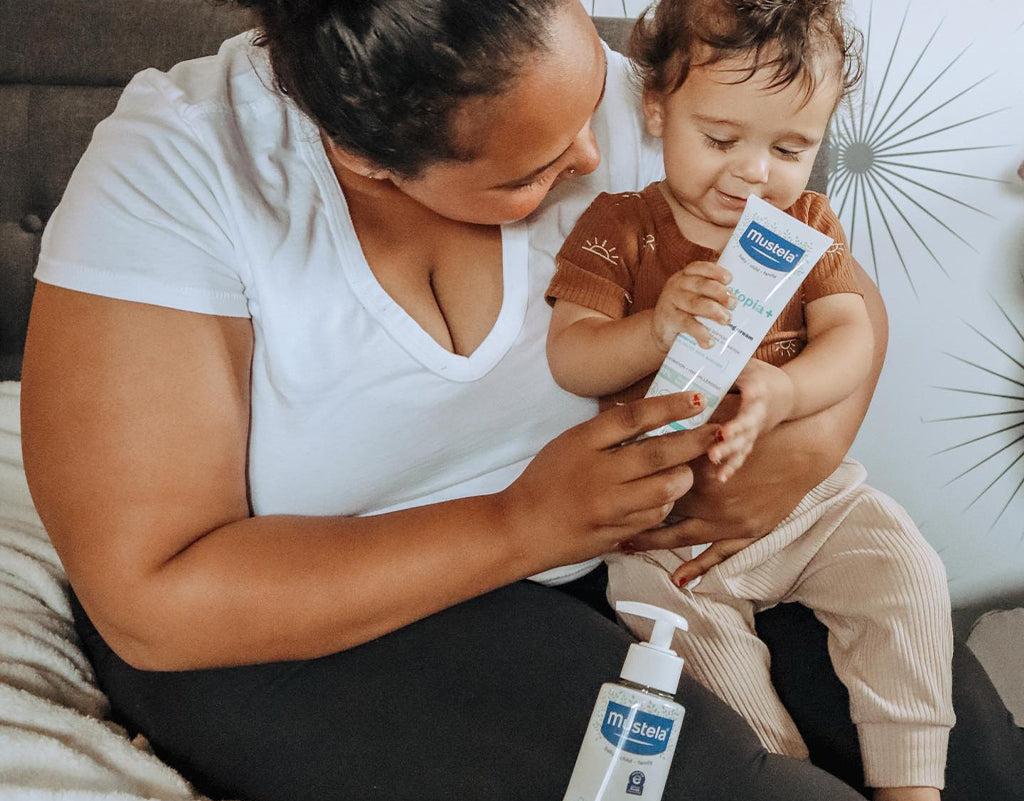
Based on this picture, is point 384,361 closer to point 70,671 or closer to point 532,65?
point 532,65

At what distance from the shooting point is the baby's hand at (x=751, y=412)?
2.43 ft

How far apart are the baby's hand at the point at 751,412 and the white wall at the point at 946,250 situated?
2.72 ft

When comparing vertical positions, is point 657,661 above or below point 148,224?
below

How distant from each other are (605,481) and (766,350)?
30 centimetres

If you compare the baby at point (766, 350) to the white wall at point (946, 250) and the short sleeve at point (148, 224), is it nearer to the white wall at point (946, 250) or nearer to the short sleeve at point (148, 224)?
the short sleeve at point (148, 224)

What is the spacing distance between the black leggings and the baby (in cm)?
10

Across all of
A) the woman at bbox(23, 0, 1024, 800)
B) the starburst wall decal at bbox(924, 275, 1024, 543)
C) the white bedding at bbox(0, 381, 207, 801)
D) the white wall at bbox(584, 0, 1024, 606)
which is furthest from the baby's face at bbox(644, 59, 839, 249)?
the starburst wall decal at bbox(924, 275, 1024, 543)

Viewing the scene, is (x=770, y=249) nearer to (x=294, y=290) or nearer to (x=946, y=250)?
(x=294, y=290)

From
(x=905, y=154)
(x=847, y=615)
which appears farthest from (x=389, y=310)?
(x=905, y=154)

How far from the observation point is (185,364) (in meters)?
0.71

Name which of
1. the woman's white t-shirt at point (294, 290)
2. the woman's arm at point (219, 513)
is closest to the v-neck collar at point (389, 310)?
the woman's white t-shirt at point (294, 290)

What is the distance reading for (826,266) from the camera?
96cm

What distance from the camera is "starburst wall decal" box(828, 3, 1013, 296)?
1.46 m

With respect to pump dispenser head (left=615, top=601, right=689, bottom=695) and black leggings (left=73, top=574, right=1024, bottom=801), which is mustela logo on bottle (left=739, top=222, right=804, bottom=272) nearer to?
pump dispenser head (left=615, top=601, right=689, bottom=695)
